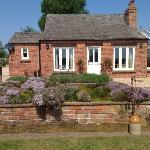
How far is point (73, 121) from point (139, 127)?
6.07 ft

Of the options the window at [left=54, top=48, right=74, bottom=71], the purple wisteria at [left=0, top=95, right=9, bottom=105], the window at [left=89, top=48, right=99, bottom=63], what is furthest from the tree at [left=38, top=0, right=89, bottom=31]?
the purple wisteria at [left=0, top=95, right=9, bottom=105]

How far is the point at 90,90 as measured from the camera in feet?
40.8

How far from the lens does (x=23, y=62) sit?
1241 inches

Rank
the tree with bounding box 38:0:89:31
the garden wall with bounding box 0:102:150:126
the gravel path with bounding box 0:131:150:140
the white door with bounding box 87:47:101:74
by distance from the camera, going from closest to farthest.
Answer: the gravel path with bounding box 0:131:150:140 < the garden wall with bounding box 0:102:150:126 < the white door with bounding box 87:47:101:74 < the tree with bounding box 38:0:89:31

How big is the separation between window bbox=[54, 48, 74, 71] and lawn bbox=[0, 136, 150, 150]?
65.5 ft

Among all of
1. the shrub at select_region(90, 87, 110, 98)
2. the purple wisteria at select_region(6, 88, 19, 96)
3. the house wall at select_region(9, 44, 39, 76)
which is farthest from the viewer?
the house wall at select_region(9, 44, 39, 76)

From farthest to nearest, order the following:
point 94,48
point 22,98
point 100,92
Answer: point 94,48
point 100,92
point 22,98

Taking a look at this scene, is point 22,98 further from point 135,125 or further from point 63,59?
point 63,59

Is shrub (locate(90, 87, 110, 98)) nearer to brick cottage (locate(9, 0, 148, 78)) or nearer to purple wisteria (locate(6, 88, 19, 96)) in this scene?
purple wisteria (locate(6, 88, 19, 96))

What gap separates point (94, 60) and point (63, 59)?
2550mm

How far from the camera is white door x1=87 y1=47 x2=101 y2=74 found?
2859 cm

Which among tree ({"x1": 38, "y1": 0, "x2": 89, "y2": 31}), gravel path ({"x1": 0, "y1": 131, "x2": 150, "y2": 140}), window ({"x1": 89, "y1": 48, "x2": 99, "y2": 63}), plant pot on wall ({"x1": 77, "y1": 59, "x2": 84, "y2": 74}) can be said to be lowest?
gravel path ({"x1": 0, "y1": 131, "x2": 150, "y2": 140})

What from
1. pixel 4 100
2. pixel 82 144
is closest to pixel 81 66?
pixel 4 100

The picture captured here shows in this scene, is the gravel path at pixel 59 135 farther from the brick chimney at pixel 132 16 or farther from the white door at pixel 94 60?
the brick chimney at pixel 132 16
